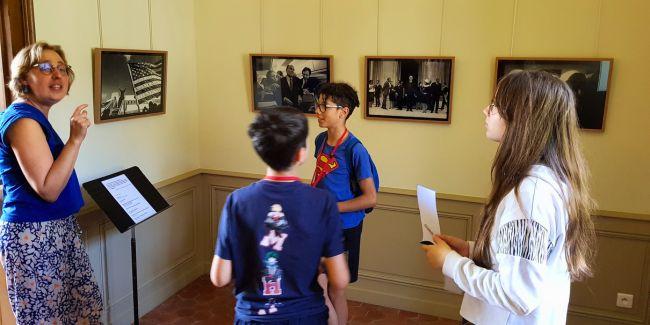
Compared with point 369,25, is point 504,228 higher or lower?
lower

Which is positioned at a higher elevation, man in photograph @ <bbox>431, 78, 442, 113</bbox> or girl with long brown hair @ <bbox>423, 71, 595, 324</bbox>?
man in photograph @ <bbox>431, 78, 442, 113</bbox>

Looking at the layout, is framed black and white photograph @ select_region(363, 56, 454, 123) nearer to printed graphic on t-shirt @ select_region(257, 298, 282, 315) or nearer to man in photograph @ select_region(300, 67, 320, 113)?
man in photograph @ select_region(300, 67, 320, 113)

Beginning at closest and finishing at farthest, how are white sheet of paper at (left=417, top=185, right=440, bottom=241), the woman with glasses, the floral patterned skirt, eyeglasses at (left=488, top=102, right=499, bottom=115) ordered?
1. eyeglasses at (left=488, top=102, right=499, bottom=115)
2. white sheet of paper at (left=417, top=185, right=440, bottom=241)
3. the woman with glasses
4. the floral patterned skirt

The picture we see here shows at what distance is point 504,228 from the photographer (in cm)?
160

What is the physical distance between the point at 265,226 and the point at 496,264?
0.80 m

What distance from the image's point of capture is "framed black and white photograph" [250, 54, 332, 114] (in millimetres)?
4008

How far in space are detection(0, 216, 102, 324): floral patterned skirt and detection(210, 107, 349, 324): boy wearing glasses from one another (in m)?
1.26

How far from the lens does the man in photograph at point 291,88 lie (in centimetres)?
411

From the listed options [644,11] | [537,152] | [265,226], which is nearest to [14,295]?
[265,226]

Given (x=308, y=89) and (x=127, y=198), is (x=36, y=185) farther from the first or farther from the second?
(x=308, y=89)

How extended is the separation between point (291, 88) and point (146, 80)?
1.14 meters

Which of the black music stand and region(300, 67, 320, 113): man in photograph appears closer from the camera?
the black music stand

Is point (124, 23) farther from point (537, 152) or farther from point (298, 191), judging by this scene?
point (537, 152)

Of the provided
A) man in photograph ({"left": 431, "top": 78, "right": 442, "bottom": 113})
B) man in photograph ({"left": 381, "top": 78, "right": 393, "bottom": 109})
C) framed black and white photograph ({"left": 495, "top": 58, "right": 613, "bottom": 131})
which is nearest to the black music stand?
man in photograph ({"left": 381, "top": 78, "right": 393, "bottom": 109})
